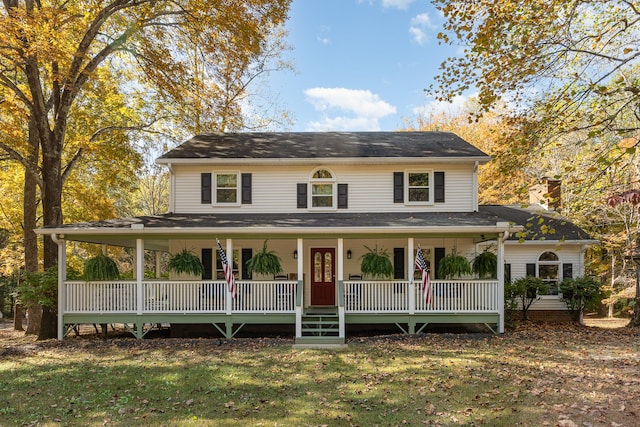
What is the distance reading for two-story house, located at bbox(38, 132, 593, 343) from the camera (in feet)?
40.2

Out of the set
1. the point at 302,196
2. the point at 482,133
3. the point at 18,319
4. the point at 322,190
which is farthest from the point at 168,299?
the point at 482,133

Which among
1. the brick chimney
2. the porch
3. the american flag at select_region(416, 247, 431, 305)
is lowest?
the porch

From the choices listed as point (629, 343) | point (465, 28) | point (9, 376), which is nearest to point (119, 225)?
point (9, 376)

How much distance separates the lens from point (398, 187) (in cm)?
1455

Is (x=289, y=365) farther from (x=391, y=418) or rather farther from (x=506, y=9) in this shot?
(x=506, y=9)

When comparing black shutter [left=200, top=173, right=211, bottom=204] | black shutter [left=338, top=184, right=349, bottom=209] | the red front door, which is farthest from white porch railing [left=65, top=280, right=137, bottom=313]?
black shutter [left=338, top=184, right=349, bottom=209]

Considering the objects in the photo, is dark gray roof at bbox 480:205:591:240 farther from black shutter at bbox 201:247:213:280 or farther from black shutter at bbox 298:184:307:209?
black shutter at bbox 201:247:213:280

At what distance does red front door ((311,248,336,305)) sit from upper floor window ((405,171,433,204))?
333 cm

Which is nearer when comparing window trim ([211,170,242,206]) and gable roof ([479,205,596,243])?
window trim ([211,170,242,206])

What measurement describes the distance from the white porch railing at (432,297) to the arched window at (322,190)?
10.8 feet

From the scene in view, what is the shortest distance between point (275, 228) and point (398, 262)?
496 cm

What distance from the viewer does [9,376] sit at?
346 inches

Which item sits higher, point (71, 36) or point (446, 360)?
point (71, 36)

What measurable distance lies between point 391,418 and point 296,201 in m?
9.23
